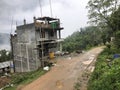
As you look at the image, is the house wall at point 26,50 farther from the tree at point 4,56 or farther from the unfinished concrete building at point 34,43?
the tree at point 4,56

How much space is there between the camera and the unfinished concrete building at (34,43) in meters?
30.7

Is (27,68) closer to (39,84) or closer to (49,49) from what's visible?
(49,49)

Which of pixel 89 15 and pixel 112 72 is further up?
pixel 89 15

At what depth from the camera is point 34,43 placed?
30750 millimetres

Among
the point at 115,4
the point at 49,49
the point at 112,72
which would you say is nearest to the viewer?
the point at 112,72

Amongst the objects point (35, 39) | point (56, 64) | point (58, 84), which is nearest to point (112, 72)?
point (58, 84)

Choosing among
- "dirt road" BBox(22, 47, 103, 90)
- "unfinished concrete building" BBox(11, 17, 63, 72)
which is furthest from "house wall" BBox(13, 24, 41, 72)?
"dirt road" BBox(22, 47, 103, 90)

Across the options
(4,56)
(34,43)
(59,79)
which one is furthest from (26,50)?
(4,56)

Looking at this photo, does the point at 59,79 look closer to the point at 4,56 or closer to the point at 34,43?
the point at 34,43

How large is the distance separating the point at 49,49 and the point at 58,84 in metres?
17.0

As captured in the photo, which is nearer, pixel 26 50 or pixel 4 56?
pixel 26 50

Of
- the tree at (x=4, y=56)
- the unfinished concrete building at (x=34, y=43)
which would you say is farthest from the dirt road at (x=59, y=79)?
the tree at (x=4, y=56)

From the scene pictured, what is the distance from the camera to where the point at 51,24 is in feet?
115

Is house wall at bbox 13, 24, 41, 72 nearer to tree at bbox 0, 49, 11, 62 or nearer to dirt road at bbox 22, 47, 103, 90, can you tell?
dirt road at bbox 22, 47, 103, 90
